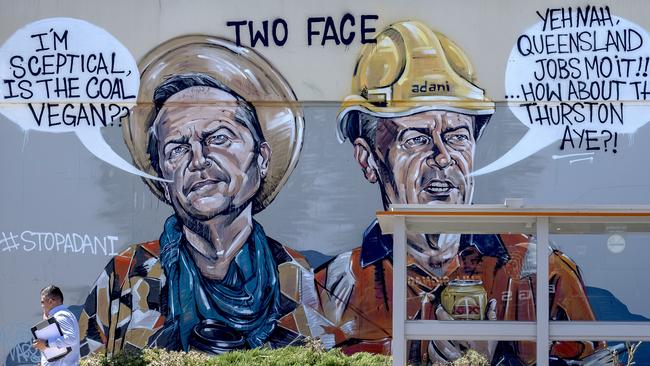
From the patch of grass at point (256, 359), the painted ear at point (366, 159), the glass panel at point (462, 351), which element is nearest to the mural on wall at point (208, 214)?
the painted ear at point (366, 159)

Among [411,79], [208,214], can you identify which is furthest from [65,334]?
[411,79]

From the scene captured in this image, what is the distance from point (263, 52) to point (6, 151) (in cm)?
331

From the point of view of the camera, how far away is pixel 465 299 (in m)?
11.0

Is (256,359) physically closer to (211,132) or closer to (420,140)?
(211,132)

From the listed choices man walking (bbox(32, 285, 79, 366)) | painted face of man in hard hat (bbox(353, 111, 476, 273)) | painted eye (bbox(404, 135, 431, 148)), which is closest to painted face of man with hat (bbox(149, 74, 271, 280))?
painted face of man in hard hat (bbox(353, 111, 476, 273))

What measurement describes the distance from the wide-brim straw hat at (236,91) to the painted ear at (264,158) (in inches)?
1.9

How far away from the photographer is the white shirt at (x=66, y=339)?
8922 mm

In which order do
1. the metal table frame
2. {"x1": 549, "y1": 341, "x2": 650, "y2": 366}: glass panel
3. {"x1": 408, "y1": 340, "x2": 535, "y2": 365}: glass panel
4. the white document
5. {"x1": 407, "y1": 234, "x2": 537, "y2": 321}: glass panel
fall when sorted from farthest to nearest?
{"x1": 407, "y1": 234, "x2": 537, "y2": 321}: glass panel, {"x1": 549, "y1": 341, "x2": 650, "y2": 366}: glass panel, {"x1": 408, "y1": 340, "x2": 535, "y2": 365}: glass panel, the white document, the metal table frame

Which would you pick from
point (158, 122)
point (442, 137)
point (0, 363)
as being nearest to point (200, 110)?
point (158, 122)

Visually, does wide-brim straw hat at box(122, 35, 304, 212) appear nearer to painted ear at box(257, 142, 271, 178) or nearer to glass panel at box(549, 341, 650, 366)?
painted ear at box(257, 142, 271, 178)

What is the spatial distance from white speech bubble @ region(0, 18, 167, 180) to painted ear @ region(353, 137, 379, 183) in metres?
2.63

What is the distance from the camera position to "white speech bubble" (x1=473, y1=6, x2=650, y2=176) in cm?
1201

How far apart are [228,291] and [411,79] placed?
129 inches

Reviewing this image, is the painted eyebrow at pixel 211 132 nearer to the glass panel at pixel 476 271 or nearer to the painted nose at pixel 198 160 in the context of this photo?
the painted nose at pixel 198 160
